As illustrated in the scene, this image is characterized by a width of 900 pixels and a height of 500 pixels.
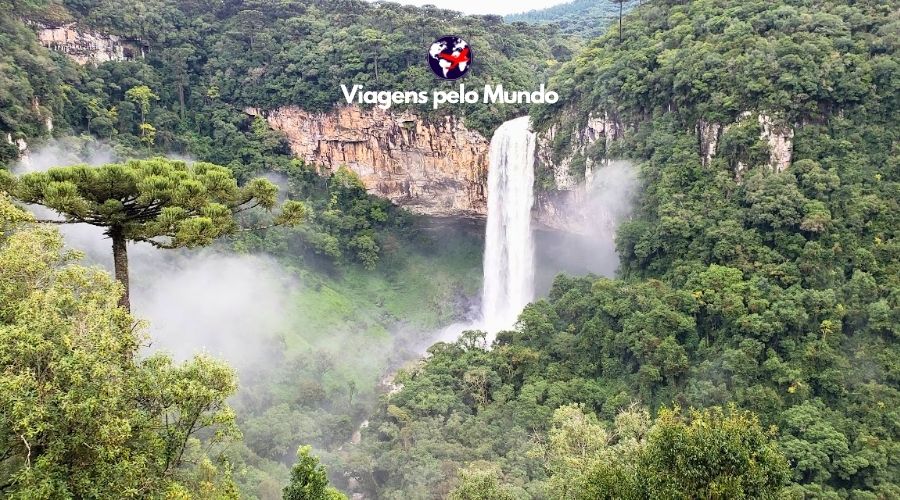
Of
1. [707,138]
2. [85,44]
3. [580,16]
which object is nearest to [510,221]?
[707,138]

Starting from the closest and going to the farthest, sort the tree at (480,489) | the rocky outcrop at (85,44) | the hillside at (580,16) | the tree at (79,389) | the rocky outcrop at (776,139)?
the tree at (79,389)
the tree at (480,489)
the rocky outcrop at (776,139)
the rocky outcrop at (85,44)
the hillside at (580,16)

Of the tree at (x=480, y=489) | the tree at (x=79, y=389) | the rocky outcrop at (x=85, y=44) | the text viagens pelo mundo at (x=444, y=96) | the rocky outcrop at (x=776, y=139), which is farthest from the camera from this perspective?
the text viagens pelo mundo at (x=444, y=96)

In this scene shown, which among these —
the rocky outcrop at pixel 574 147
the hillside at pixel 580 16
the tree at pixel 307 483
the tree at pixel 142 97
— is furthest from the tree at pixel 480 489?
the hillside at pixel 580 16

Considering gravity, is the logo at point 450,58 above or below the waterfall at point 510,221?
above

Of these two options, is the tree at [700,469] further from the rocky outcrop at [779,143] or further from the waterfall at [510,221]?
the waterfall at [510,221]

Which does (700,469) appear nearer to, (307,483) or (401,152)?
(307,483)

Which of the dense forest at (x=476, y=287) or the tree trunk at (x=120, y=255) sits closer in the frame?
the dense forest at (x=476, y=287)

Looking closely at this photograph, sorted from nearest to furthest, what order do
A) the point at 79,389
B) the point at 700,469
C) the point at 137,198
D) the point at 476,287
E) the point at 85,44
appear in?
the point at 79,389 < the point at 137,198 < the point at 700,469 < the point at 85,44 < the point at 476,287

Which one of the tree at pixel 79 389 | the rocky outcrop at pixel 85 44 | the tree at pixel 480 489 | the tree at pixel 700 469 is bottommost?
the tree at pixel 480 489

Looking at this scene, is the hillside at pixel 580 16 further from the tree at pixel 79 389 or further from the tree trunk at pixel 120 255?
the tree at pixel 79 389
